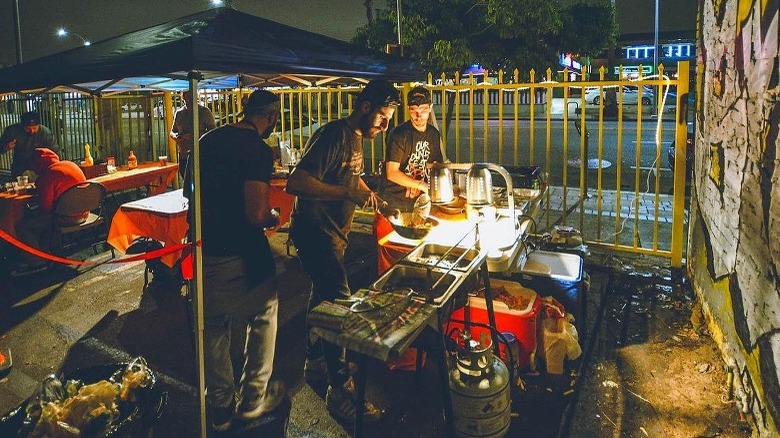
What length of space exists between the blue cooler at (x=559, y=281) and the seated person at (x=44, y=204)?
515 cm

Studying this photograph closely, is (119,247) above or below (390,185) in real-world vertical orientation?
below

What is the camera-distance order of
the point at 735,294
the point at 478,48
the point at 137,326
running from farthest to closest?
the point at 478,48 < the point at 137,326 < the point at 735,294

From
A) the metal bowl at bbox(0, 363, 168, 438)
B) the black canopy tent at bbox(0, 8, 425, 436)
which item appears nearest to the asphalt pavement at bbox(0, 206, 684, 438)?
the metal bowl at bbox(0, 363, 168, 438)

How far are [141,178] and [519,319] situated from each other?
259 inches

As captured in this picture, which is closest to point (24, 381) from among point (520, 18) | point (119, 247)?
point (119, 247)

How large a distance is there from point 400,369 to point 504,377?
3.74ft

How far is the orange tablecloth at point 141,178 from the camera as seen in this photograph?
7.31m

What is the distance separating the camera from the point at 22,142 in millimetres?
8086

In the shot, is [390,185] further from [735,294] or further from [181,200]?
[735,294]

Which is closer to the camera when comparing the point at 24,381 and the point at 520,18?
the point at 24,381

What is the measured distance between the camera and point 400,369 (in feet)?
12.8

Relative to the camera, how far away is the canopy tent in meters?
2.61

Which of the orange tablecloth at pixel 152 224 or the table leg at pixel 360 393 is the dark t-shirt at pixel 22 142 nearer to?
the orange tablecloth at pixel 152 224

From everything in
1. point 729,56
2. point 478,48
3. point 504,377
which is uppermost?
point 478,48
